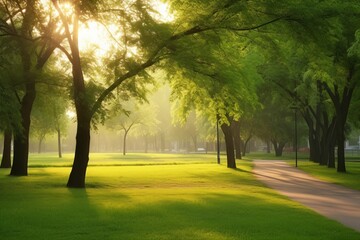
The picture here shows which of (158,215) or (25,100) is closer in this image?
(158,215)

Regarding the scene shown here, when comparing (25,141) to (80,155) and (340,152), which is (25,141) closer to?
(80,155)

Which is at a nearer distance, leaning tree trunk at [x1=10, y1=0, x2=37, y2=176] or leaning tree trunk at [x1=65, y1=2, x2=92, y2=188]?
leaning tree trunk at [x1=65, y1=2, x2=92, y2=188]

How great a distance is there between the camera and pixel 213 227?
10281 mm

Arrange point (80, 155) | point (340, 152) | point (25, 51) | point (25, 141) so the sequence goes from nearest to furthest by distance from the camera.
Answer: point (80, 155) → point (25, 51) → point (25, 141) → point (340, 152)

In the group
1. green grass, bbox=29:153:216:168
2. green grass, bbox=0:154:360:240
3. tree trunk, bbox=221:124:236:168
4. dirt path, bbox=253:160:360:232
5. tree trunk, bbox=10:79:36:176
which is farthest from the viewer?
green grass, bbox=29:153:216:168

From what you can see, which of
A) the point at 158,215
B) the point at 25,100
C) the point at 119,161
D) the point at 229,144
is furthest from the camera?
the point at 119,161

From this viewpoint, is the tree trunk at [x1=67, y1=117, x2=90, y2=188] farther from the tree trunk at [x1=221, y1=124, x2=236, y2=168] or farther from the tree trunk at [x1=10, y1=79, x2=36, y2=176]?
the tree trunk at [x1=221, y1=124, x2=236, y2=168]

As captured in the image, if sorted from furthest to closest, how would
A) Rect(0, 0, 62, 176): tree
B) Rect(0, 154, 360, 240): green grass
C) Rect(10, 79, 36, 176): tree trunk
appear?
1. Rect(10, 79, 36, 176): tree trunk
2. Rect(0, 0, 62, 176): tree
3. Rect(0, 154, 360, 240): green grass

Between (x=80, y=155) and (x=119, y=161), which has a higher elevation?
(x=80, y=155)

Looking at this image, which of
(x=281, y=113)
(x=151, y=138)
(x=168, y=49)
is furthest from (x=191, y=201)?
(x=151, y=138)

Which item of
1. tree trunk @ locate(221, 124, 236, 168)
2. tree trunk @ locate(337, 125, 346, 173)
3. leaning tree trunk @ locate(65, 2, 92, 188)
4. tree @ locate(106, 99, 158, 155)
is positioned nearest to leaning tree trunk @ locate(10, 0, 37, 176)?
leaning tree trunk @ locate(65, 2, 92, 188)

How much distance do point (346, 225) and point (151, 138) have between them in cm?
10294

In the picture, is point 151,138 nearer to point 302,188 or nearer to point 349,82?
point 349,82

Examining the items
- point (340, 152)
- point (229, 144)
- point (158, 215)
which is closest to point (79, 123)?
point (158, 215)
